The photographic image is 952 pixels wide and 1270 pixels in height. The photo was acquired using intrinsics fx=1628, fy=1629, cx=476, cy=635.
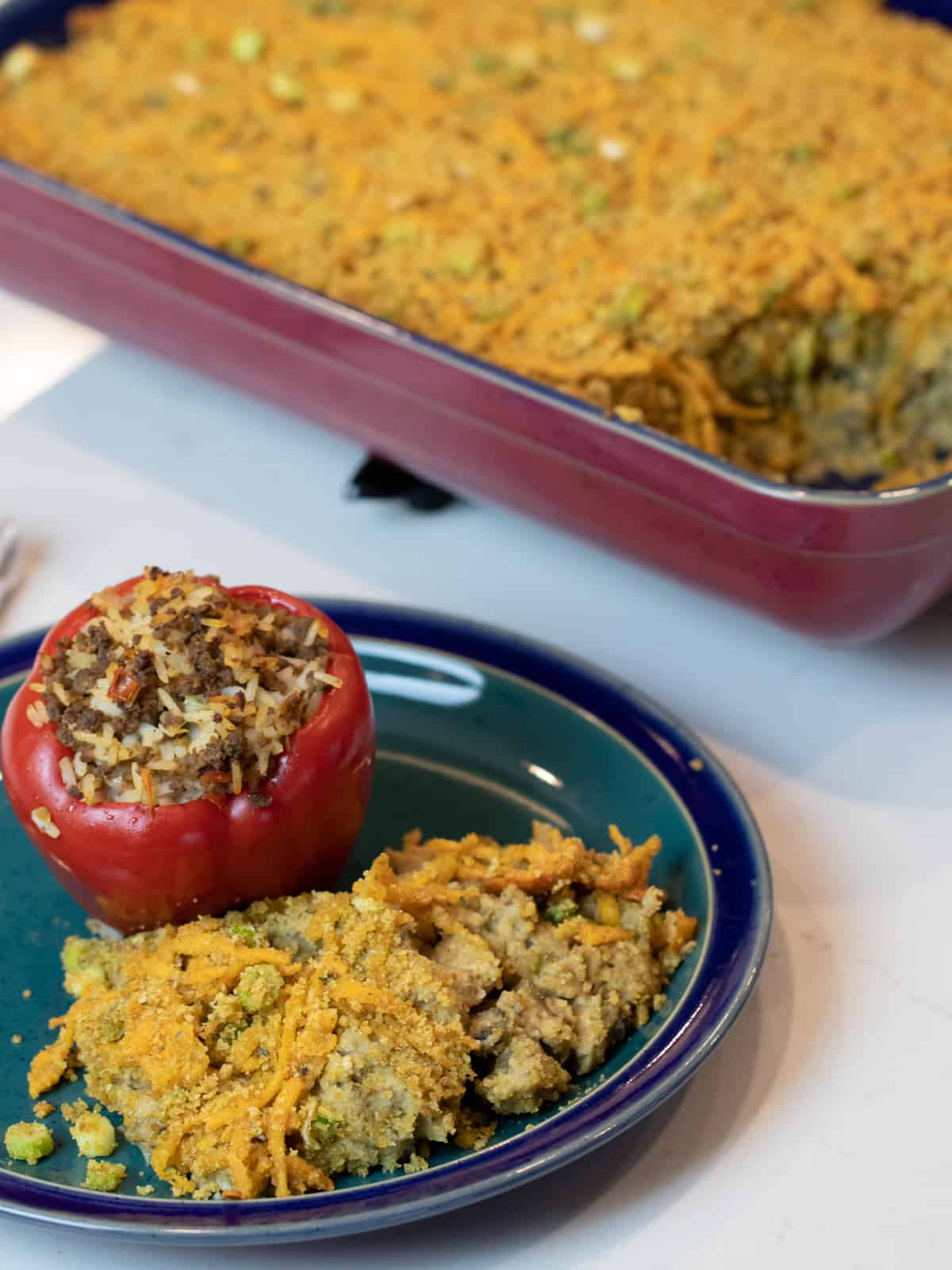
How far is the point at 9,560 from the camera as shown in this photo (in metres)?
1.78

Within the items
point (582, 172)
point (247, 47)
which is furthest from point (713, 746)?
point (247, 47)

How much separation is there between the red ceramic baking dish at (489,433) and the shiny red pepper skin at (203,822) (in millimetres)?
381


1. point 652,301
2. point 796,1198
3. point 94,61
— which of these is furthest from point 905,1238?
point 94,61

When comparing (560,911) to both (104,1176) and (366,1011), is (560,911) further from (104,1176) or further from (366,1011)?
(104,1176)

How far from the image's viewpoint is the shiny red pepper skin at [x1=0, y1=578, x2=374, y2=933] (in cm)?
121

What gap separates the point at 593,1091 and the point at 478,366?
728 millimetres

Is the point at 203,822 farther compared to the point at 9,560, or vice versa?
the point at 9,560

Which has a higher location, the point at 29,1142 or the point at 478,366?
the point at 478,366

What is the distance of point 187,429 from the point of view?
2.02 metres

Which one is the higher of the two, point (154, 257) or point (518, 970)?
point (154, 257)

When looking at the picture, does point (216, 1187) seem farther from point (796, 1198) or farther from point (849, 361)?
point (849, 361)

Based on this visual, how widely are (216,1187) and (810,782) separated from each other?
747 millimetres

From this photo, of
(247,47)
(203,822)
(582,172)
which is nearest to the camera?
(203,822)

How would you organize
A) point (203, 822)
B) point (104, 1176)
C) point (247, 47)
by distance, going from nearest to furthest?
point (104, 1176)
point (203, 822)
point (247, 47)
